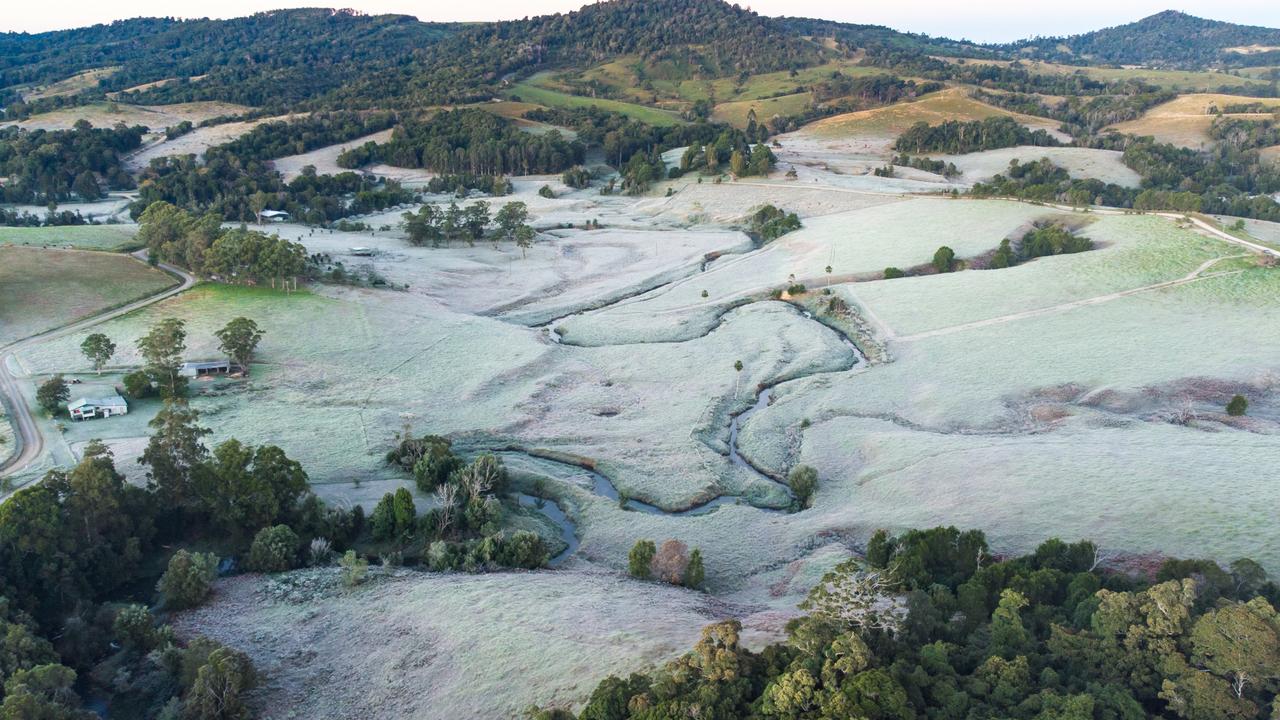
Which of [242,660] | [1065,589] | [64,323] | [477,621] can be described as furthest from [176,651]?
[64,323]

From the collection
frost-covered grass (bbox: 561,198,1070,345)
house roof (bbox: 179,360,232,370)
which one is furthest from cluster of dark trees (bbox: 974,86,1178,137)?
house roof (bbox: 179,360,232,370)

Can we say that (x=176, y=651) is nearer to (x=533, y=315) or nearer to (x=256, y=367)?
(x=256, y=367)

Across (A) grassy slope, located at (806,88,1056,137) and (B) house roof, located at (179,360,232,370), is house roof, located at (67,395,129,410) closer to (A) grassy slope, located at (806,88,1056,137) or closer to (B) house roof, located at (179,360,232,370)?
(B) house roof, located at (179,360,232,370)

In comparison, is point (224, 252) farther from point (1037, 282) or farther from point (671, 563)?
point (1037, 282)

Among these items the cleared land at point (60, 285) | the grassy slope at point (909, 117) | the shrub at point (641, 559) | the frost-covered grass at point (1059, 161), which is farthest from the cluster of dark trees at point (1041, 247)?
the grassy slope at point (909, 117)

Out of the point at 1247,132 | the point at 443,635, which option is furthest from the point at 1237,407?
the point at 1247,132

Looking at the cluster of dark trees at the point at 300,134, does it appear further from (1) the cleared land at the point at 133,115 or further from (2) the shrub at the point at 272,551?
(2) the shrub at the point at 272,551
